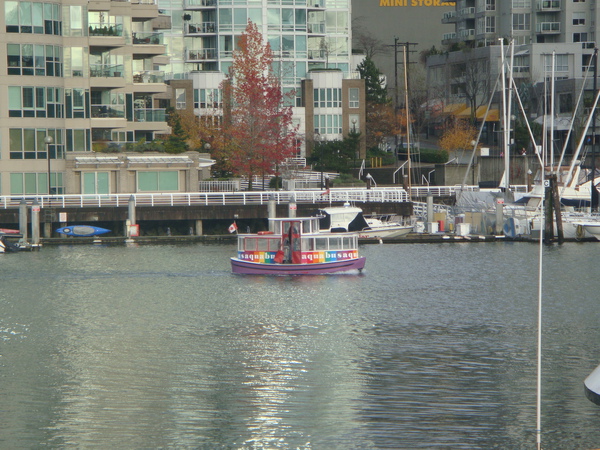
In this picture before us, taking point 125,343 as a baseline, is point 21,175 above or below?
above

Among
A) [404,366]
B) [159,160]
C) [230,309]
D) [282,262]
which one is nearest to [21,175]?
[159,160]

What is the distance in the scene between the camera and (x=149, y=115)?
86.9m

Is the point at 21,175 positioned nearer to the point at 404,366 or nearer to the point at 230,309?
the point at 230,309

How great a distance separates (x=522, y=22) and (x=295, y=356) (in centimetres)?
10489

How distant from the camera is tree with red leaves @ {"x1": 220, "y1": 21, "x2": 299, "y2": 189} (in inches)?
3374

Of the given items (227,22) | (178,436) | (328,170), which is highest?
(227,22)

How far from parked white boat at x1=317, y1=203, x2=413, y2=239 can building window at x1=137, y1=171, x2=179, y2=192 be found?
1346 centimetres

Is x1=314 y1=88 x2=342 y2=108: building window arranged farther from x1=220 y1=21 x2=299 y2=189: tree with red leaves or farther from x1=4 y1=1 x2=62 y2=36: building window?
x1=4 y1=1 x2=62 y2=36: building window

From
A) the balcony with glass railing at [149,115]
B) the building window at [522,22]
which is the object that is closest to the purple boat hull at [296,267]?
the balcony with glass railing at [149,115]

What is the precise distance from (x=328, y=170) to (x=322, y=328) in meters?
56.5

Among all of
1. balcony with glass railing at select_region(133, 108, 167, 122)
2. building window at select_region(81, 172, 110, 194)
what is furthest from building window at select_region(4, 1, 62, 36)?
balcony with glass railing at select_region(133, 108, 167, 122)

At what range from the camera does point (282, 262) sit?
53500 millimetres

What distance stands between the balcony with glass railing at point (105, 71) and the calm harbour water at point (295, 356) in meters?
23.6

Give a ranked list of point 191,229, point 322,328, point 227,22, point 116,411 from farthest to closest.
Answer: point 227,22, point 191,229, point 322,328, point 116,411
